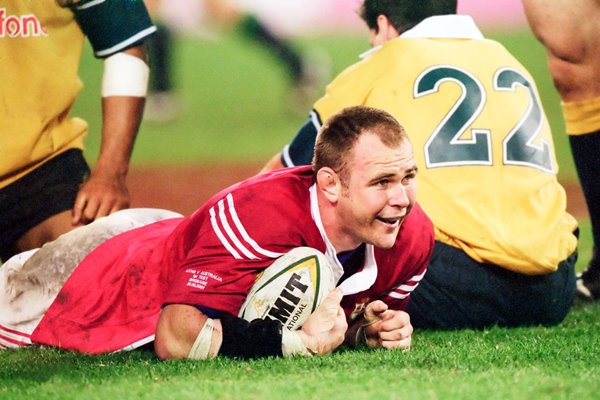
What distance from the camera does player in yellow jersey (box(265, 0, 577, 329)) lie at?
201 inches

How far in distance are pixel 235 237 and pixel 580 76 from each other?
8.76 ft

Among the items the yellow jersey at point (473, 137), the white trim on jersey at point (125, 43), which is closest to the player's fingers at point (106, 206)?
the white trim on jersey at point (125, 43)

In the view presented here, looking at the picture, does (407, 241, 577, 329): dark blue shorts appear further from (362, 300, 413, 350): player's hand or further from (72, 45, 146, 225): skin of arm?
(72, 45, 146, 225): skin of arm

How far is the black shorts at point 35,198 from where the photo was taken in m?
5.73

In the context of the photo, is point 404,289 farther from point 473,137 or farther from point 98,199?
point 98,199

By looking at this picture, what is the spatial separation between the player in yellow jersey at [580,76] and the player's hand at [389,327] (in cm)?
201

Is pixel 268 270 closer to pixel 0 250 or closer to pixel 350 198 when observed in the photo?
pixel 350 198

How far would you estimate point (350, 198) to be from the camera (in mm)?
4281

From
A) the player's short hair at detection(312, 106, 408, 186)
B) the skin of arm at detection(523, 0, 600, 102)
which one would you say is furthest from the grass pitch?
the skin of arm at detection(523, 0, 600, 102)

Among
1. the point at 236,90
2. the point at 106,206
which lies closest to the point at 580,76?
the point at 106,206

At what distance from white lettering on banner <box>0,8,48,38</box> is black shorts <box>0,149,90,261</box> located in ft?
2.00

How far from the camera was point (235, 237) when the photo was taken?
423 cm

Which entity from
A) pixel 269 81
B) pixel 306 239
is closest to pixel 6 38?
pixel 306 239

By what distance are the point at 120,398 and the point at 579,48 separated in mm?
3402
